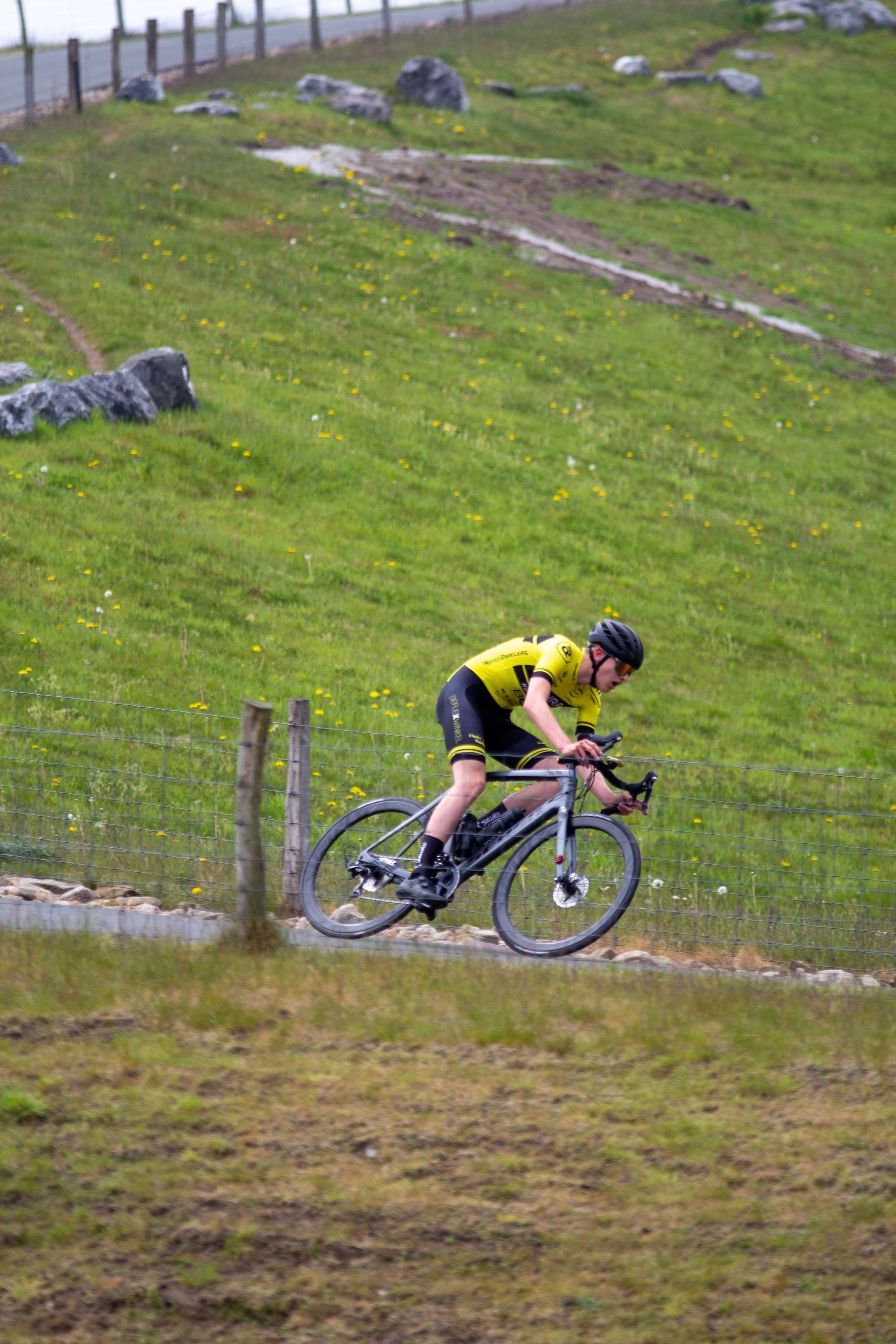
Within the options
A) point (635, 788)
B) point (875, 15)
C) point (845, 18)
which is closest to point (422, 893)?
point (635, 788)

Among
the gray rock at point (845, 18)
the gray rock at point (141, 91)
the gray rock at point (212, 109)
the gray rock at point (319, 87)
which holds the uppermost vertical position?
the gray rock at point (845, 18)

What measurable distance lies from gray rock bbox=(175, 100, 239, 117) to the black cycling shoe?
31.8 meters

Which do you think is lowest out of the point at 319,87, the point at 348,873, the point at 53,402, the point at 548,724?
the point at 348,873

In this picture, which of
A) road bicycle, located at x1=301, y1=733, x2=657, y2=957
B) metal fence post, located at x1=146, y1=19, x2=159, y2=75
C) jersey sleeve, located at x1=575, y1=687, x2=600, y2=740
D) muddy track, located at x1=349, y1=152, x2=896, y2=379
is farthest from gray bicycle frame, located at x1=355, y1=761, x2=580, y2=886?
metal fence post, located at x1=146, y1=19, x2=159, y2=75

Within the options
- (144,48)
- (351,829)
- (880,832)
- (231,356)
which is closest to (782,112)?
(144,48)

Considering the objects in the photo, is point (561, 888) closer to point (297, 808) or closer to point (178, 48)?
point (297, 808)

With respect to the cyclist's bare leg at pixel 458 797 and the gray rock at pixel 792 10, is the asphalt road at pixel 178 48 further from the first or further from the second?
the cyclist's bare leg at pixel 458 797

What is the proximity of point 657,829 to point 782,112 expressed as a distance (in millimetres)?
43707

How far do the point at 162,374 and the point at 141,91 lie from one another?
68.8 feet

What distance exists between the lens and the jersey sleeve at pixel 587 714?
23.9 ft

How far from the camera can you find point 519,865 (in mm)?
7082

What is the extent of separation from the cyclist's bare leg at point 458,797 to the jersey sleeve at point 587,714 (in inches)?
25.9

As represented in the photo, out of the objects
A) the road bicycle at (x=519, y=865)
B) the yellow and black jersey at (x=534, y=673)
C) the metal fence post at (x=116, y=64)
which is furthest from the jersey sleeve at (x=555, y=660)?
the metal fence post at (x=116, y=64)

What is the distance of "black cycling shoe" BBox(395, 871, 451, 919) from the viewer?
23.2 feet
